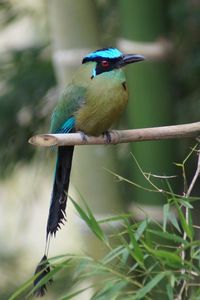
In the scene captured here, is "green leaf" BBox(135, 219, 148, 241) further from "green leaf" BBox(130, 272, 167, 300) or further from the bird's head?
the bird's head

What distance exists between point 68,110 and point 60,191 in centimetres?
23

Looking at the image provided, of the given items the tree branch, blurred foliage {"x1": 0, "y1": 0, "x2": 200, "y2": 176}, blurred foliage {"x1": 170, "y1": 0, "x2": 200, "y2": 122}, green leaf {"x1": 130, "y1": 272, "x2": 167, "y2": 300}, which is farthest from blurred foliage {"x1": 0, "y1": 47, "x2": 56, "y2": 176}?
green leaf {"x1": 130, "y1": 272, "x2": 167, "y2": 300}

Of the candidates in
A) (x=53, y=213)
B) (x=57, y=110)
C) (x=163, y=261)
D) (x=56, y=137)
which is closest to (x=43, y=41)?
(x=57, y=110)

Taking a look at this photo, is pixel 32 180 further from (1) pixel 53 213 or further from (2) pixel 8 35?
(1) pixel 53 213

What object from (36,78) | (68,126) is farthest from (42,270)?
(36,78)

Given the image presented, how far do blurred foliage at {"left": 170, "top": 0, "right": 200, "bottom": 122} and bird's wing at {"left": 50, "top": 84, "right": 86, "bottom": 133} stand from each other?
0.99 m

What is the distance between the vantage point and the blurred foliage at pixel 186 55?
3.47 metres

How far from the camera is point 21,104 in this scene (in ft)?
12.4

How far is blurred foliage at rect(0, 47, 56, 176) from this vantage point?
12.3 ft

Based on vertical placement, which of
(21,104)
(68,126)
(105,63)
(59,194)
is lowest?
(21,104)

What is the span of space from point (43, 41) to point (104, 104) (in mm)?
1588

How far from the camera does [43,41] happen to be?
4.02m

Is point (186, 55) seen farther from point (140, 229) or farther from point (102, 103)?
point (140, 229)

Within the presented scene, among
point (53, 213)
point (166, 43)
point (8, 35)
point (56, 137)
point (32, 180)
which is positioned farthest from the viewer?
point (8, 35)
